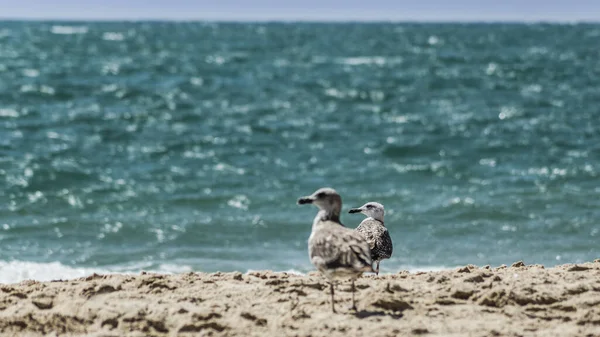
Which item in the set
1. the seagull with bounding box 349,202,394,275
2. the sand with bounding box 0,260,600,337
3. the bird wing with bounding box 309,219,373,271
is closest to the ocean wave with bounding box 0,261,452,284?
the seagull with bounding box 349,202,394,275

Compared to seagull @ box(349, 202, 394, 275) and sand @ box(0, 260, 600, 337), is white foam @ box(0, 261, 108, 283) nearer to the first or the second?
sand @ box(0, 260, 600, 337)

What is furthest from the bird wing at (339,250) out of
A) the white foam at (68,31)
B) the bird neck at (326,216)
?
the white foam at (68,31)

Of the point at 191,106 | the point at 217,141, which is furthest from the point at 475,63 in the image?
the point at 217,141

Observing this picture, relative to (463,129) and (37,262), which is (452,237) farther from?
(463,129)

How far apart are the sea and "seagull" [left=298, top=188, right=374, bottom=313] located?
4978 mm

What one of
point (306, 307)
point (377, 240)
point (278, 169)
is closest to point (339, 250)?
point (306, 307)

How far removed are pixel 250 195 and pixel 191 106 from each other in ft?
43.9

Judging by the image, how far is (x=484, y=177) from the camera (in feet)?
57.3

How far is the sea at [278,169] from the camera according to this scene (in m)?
12.6

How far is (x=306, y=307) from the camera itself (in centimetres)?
654

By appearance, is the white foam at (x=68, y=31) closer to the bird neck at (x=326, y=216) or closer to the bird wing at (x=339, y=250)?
the bird neck at (x=326, y=216)

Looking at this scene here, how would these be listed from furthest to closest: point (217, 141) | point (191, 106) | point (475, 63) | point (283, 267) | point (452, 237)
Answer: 1. point (475, 63)
2. point (191, 106)
3. point (217, 141)
4. point (452, 237)
5. point (283, 267)

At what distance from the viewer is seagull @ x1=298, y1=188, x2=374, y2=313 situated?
5922mm

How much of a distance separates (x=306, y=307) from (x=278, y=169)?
11.9 metres
